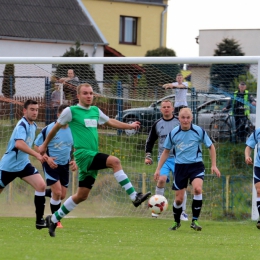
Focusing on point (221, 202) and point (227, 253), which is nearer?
point (227, 253)

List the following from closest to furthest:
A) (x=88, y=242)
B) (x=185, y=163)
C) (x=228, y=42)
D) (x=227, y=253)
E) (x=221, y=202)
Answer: (x=227, y=253), (x=88, y=242), (x=185, y=163), (x=221, y=202), (x=228, y=42)

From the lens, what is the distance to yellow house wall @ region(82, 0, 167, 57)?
43.3 meters

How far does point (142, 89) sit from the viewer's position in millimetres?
14789

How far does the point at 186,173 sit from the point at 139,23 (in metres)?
34.9

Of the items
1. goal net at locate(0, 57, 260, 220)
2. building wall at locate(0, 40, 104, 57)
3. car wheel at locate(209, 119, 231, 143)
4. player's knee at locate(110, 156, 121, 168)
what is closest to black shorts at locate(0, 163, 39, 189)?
player's knee at locate(110, 156, 121, 168)

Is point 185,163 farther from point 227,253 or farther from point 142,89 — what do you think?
point 142,89

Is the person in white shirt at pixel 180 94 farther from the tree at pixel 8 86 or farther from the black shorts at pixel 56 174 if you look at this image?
the black shorts at pixel 56 174

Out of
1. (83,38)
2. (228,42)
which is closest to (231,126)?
(83,38)

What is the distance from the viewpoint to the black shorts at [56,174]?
11375mm

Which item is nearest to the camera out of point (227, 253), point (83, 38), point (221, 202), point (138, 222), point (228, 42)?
point (227, 253)

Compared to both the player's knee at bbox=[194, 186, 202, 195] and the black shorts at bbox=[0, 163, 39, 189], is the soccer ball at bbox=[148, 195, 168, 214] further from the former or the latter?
the black shorts at bbox=[0, 163, 39, 189]

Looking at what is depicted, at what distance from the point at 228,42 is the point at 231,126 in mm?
22237

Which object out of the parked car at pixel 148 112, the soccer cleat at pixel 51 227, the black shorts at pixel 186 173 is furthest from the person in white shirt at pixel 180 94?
the soccer cleat at pixel 51 227

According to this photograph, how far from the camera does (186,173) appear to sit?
35.2 feet
